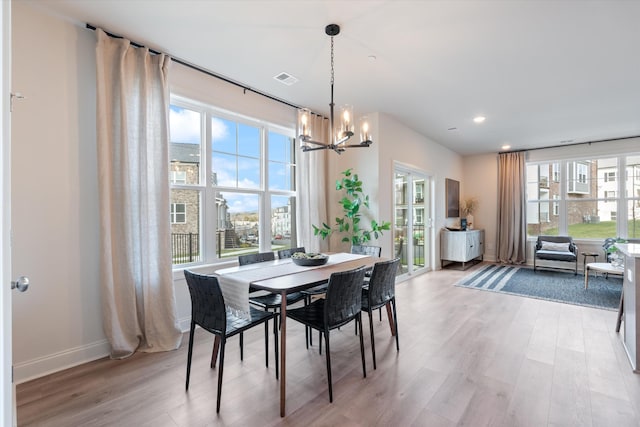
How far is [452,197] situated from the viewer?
23.9ft

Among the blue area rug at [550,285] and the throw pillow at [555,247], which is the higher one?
the throw pillow at [555,247]

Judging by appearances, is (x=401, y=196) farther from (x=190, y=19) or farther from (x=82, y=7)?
(x=82, y=7)

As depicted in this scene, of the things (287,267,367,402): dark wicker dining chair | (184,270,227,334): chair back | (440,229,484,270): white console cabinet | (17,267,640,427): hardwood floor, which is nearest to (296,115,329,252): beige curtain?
(17,267,640,427): hardwood floor

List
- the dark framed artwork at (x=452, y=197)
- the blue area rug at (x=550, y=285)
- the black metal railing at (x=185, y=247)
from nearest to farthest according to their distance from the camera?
the black metal railing at (x=185, y=247) < the blue area rug at (x=550, y=285) < the dark framed artwork at (x=452, y=197)

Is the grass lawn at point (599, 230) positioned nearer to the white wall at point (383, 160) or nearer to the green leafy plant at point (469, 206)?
the green leafy plant at point (469, 206)

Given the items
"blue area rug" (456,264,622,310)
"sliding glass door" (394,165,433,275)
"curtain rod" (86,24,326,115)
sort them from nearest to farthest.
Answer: "curtain rod" (86,24,326,115) < "blue area rug" (456,264,622,310) < "sliding glass door" (394,165,433,275)

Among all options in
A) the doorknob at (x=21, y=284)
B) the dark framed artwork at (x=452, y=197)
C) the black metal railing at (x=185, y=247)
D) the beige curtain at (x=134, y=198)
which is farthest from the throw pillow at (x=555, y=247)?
the doorknob at (x=21, y=284)

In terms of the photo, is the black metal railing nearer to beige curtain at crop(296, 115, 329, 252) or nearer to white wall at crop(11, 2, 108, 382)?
white wall at crop(11, 2, 108, 382)

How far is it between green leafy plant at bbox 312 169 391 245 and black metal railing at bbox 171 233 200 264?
1668 mm

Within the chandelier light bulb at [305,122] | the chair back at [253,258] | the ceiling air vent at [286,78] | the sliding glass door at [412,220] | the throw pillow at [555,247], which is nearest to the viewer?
the chandelier light bulb at [305,122]

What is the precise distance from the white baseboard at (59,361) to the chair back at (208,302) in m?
1.20

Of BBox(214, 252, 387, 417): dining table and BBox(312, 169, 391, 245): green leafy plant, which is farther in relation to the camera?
BBox(312, 169, 391, 245): green leafy plant

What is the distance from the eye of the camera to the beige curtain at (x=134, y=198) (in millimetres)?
2564

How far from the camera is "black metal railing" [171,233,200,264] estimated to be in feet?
10.6
